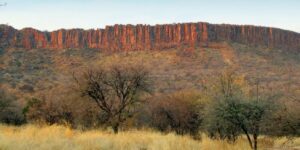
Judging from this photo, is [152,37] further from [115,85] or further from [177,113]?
[115,85]

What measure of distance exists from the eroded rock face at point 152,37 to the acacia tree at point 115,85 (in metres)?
73.1

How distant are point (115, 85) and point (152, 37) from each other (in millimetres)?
82429

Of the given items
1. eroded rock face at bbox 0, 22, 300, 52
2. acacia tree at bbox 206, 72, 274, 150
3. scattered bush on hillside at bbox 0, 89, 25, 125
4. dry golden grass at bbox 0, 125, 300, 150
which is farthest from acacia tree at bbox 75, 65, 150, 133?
eroded rock face at bbox 0, 22, 300, 52

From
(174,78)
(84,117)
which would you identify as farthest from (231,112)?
(174,78)

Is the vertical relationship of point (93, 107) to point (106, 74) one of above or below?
below

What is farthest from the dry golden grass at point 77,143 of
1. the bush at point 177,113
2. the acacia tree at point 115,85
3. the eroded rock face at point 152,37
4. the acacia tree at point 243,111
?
the eroded rock face at point 152,37

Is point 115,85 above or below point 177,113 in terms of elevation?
above

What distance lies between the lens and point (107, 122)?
2934 centimetres

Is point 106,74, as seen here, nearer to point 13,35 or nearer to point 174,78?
point 174,78

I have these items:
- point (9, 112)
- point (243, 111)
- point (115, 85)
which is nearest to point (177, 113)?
point (115, 85)

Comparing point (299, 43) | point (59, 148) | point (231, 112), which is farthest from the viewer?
point (299, 43)

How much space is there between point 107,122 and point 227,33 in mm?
85544

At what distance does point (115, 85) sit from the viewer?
28.4 metres

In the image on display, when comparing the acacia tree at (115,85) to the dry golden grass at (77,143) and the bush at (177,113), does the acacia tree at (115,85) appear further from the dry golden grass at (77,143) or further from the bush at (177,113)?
the dry golden grass at (77,143)
